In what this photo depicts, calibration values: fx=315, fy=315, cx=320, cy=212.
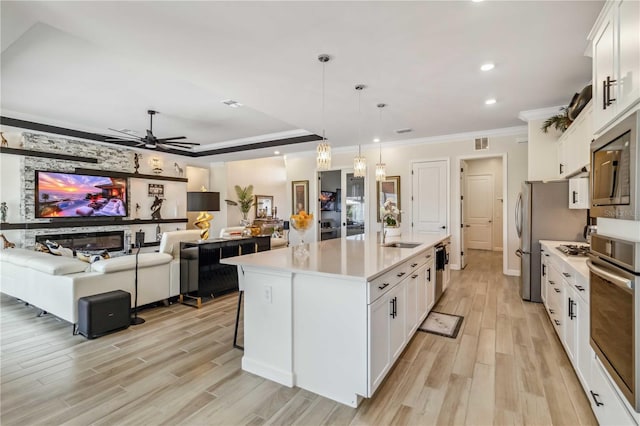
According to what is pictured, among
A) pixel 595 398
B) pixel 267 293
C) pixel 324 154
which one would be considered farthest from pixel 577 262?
pixel 267 293

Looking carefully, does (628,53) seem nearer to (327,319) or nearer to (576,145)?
(327,319)

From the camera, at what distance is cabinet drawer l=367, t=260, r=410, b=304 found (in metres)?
1.99

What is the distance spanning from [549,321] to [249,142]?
635cm

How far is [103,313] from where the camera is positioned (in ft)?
10.4

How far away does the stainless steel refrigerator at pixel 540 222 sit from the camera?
3.97 metres

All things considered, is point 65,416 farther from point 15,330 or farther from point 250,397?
point 15,330

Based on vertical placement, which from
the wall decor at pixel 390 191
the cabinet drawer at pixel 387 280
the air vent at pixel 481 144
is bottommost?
the cabinet drawer at pixel 387 280

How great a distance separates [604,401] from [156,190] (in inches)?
335

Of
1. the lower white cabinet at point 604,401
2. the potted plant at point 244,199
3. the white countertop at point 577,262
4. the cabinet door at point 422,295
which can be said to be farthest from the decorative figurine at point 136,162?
the lower white cabinet at point 604,401

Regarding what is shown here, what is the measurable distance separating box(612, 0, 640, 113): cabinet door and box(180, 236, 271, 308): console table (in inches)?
167

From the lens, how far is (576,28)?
8.27 ft

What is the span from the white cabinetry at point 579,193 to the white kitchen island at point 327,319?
220cm

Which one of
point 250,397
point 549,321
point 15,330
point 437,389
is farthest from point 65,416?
point 549,321

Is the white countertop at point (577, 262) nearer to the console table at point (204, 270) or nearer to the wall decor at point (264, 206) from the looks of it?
the console table at point (204, 270)
